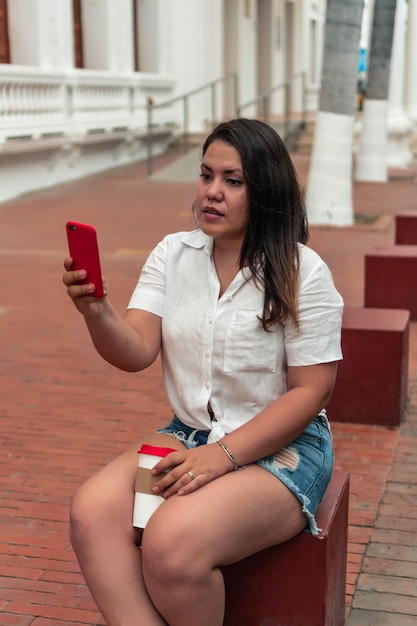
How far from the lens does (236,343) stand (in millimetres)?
2613

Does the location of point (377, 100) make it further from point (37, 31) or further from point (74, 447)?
point (74, 447)

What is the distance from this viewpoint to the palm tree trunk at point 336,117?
10.8m

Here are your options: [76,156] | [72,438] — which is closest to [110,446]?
[72,438]

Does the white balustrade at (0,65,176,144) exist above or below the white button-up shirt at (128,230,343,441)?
below

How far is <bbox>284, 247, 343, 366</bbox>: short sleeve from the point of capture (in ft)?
8.50

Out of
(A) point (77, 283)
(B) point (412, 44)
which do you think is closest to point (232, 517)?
(A) point (77, 283)

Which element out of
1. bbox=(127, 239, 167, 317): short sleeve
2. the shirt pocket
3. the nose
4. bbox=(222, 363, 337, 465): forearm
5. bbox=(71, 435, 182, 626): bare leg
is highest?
the nose

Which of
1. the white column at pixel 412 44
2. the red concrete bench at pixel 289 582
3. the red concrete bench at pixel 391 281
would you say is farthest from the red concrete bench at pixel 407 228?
the white column at pixel 412 44

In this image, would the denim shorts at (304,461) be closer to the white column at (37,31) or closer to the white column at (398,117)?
the white column at (37,31)

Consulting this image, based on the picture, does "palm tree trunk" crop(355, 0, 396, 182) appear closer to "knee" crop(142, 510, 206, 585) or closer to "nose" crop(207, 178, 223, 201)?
"nose" crop(207, 178, 223, 201)

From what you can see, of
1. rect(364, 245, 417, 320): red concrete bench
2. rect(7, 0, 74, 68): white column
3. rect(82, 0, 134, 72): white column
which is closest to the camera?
rect(364, 245, 417, 320): red concrete bench

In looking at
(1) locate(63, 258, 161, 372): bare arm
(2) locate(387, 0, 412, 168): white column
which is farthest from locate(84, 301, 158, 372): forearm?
(2) locate(387, 0, 412, 168): white column

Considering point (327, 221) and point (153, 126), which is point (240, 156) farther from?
point (153, 126)

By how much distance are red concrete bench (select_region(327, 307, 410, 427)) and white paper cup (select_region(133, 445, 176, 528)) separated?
265cm
